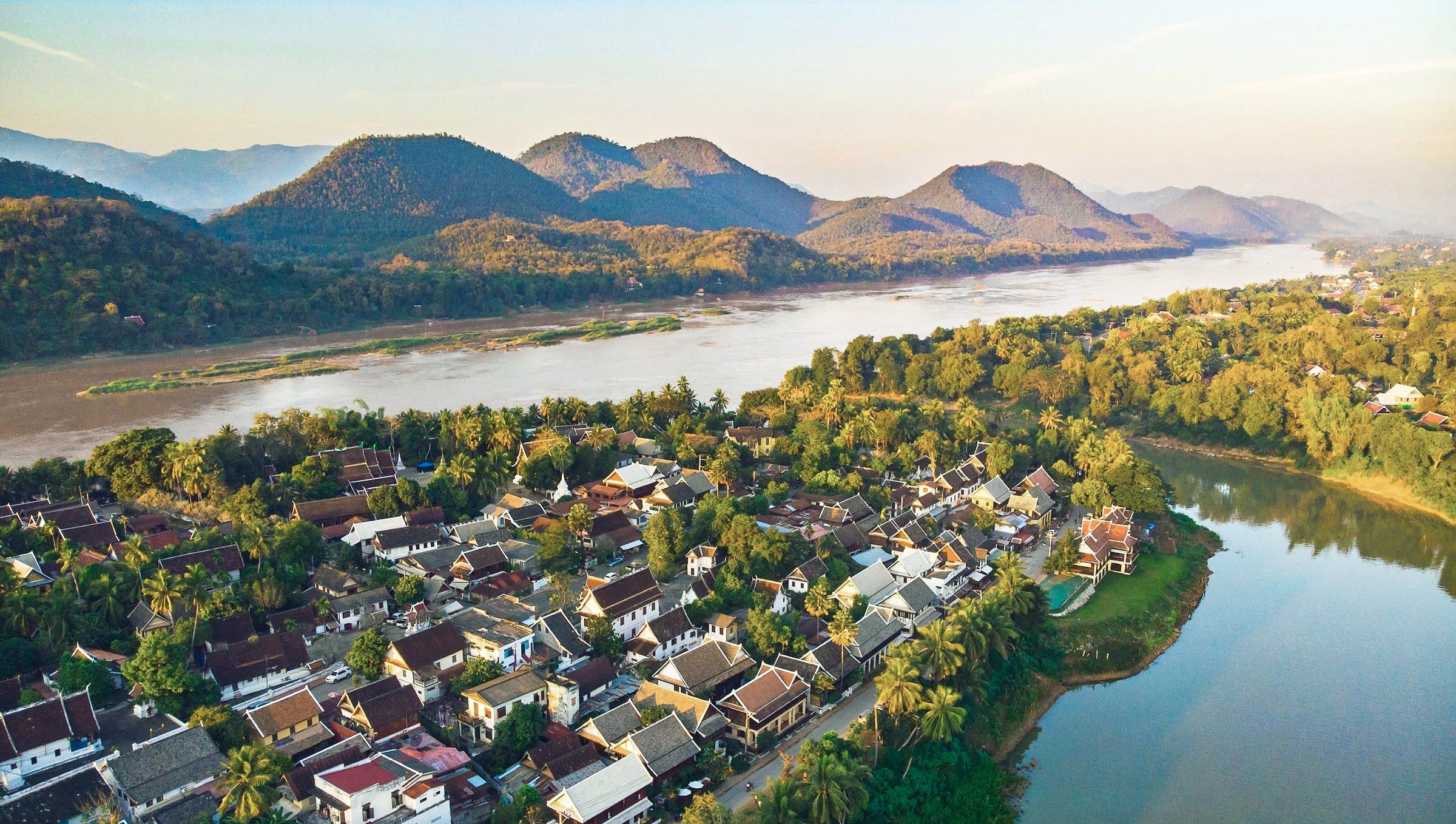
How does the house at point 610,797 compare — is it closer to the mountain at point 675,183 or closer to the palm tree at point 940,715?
the palm tree at point 940,715

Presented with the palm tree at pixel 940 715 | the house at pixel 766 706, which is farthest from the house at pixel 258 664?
the palm tree at pixel 940 715

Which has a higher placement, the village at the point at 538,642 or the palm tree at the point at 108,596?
the palm tree at the point at 108,596

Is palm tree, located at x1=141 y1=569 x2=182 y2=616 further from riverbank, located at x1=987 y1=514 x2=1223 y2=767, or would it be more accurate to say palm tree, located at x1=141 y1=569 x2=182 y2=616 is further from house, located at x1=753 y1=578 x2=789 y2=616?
riverbank, located at x1=987 y1=514 x2=1223 y2=767

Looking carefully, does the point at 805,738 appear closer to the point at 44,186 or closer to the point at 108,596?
the point at 108,596

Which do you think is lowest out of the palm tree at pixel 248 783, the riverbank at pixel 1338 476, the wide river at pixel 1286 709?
A: the wide river at pixel 1286 709

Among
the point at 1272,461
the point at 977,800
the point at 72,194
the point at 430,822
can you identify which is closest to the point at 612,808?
the point at 430,822

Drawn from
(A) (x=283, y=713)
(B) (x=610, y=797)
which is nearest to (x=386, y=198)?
(A) (x=283, y=713)

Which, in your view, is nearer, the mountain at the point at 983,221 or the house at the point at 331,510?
the house at the point at 331,510

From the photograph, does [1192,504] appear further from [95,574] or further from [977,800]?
[95,574]
